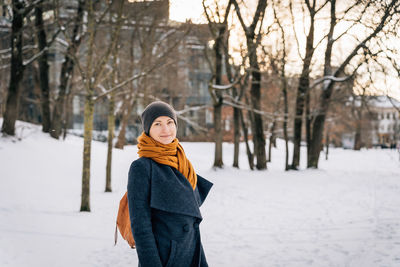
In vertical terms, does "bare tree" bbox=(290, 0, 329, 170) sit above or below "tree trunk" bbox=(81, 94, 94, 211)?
above

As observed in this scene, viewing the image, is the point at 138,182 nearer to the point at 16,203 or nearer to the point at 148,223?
the point at 148,223

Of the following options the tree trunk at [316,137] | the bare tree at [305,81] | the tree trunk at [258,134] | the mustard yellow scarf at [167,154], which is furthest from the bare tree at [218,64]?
the mustard yellow scarf at [167,154]

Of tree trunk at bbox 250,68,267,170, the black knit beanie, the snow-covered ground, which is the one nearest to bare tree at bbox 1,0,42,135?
the snow-covered ground

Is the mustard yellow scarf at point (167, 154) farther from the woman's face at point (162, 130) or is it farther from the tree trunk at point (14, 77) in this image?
the tree trunk at point (14, 77)

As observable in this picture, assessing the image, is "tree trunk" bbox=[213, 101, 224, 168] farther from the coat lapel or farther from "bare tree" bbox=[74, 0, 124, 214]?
the coat lapel

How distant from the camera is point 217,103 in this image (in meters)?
16.7

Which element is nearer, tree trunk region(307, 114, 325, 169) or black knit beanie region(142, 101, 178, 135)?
black knit beanie region(142, 101, 178, 135)

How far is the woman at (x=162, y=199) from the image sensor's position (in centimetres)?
243

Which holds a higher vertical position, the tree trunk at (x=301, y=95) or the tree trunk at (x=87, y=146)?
the tree trunk at (x=301, y=95)

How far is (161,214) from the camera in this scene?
8.41ft

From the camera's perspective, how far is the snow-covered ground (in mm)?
5945

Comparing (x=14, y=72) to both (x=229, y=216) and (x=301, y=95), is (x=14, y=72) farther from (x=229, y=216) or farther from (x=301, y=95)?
(x=301, y=95)

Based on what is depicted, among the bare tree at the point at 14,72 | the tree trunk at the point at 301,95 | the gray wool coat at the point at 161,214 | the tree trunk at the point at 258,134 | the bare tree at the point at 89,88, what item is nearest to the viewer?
the gray wool coat at the point at 161,214

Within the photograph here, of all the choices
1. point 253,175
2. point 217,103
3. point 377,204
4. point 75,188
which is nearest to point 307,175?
point 253,175
